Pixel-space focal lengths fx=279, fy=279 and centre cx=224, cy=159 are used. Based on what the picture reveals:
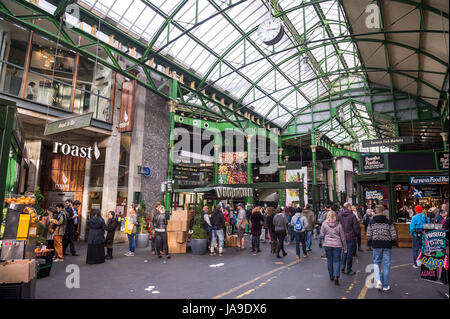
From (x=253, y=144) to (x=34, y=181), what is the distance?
17850 millimetres

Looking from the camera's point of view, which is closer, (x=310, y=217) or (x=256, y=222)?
(x=310, y=217)

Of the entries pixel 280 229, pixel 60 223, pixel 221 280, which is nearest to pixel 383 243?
pixel 221 280

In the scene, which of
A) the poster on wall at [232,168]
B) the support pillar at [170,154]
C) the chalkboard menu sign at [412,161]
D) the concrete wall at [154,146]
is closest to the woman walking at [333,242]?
the support pillar at [170,154]

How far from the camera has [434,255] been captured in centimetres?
614

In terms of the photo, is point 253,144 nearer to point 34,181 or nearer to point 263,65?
point 263,65

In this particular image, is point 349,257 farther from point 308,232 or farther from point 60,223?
point 60,223

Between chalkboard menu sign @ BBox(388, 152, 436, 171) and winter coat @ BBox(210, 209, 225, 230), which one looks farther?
chalkboard menu sign @ BBox(388, 152, 436, 171)

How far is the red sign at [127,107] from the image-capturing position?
44.5 feet

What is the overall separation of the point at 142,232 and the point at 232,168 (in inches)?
537

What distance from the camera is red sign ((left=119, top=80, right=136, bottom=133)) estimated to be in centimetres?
1355

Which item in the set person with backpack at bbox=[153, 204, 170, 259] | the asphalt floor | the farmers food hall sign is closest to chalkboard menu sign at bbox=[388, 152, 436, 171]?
the farmers food hall sign

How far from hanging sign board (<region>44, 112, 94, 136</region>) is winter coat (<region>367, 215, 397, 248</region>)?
7.29 m

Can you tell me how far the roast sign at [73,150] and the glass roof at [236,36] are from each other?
5.93 m

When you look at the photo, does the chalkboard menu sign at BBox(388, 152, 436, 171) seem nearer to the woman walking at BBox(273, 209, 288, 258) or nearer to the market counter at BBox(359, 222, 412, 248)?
the market counter at BBox(359, 222, 412, 248)
